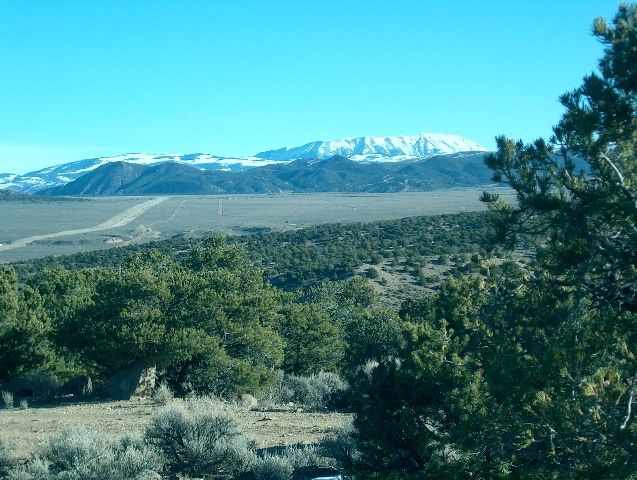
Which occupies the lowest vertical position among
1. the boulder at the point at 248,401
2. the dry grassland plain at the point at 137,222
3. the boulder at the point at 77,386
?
the boulder at the point at 77,386

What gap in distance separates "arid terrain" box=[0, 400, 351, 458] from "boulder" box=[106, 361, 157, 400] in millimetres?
1099

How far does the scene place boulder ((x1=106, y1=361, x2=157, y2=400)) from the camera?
17.1m

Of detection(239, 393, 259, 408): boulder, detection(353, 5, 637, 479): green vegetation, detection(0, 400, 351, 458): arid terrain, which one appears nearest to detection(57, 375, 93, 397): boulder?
detection(0, 400, 351, 458): arid terrain

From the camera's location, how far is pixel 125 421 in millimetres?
13102

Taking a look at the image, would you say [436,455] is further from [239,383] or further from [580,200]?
[239,383]

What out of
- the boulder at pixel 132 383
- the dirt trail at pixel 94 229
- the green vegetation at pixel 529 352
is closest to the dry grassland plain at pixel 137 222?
the dirt trail at pixel 94 229

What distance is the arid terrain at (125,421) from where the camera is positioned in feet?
38.2

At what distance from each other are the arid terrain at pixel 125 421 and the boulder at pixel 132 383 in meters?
1.10

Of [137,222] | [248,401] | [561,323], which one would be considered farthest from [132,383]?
[137,222]

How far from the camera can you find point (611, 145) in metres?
6.49

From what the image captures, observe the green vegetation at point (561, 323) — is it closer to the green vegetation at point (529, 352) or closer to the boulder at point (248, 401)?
the green vegetation at point (529, 352)

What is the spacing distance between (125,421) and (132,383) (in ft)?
14.2

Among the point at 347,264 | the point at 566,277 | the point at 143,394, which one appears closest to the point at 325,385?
the point at 143,394

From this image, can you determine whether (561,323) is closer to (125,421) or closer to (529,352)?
(529,352)
